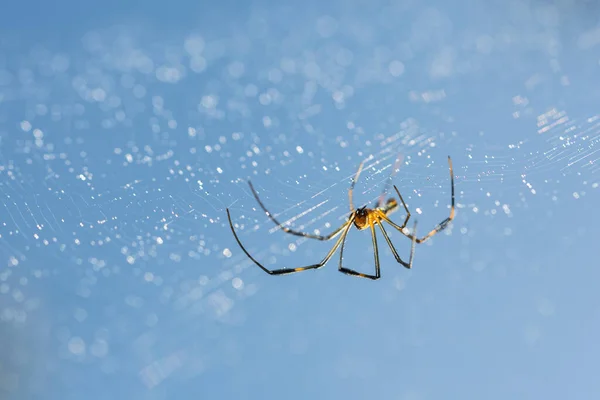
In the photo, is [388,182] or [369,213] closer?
[388,182]

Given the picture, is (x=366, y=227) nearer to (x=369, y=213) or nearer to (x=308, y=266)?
(x=369, y=213)

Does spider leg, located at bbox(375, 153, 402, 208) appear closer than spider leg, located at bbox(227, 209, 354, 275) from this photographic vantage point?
Yes

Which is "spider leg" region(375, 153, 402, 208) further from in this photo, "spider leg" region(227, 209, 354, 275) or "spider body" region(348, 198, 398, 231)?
"spider leg" region(227, 209, 354, 275)

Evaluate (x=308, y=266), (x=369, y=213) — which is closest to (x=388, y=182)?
(x=369, y=213)

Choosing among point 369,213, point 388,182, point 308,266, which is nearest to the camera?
point 388,182

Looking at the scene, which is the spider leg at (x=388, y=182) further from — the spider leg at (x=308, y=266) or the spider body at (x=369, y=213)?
the spider leg at (x=308, y=266)

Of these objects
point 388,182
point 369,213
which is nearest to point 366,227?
point 369,213

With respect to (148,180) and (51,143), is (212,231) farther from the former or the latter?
(51,143)

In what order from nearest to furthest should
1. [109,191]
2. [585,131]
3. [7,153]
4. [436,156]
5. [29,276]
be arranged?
[585,131]
[436,156]
[109,191]
[7,153]
[29,276]

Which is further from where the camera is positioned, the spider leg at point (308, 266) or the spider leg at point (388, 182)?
the spider leg at point (308, 266)

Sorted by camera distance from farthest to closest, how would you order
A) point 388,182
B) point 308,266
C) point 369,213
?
point 308,266 → point 369,213 → point 388,182

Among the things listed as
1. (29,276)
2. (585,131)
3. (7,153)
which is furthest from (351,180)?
(29,276)
